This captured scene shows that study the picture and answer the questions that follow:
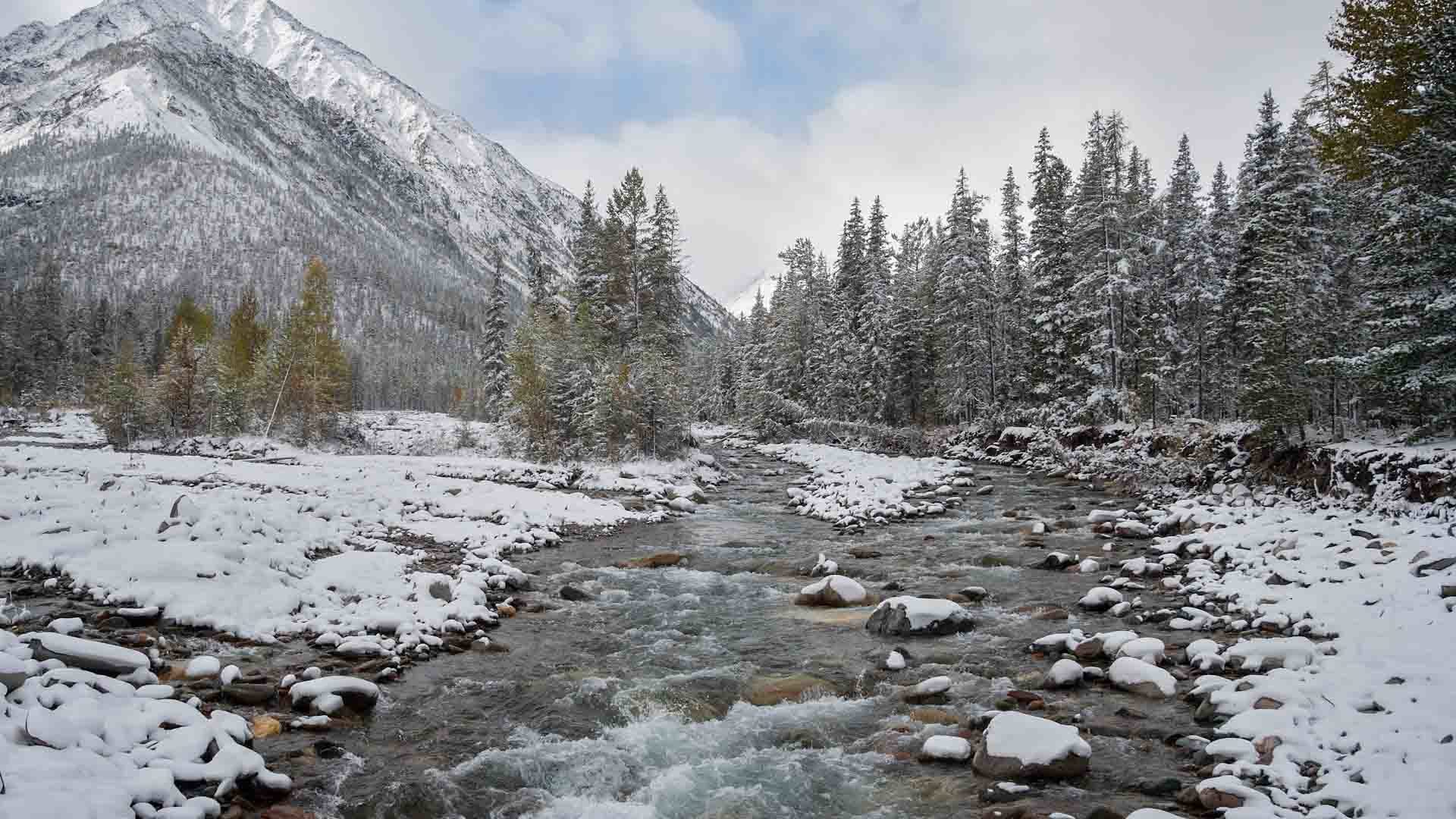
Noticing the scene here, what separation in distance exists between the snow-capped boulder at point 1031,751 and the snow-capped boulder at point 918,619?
382 centimetres

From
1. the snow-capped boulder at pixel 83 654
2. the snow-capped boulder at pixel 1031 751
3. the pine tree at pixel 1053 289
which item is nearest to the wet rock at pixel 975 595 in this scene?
the snow-capped boulder at pixel 1031 751

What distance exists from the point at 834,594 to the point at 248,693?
8.81 m

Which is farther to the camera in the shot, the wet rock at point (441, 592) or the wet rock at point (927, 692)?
the wet rock at point (441, 592)

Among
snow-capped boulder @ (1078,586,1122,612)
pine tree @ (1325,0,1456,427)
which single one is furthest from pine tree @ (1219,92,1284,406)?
snow-capped boulder @ (1078,586,1122,612)

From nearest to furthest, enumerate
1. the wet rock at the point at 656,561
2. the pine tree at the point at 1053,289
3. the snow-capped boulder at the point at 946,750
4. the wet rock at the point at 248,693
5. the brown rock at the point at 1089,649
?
1. the snow-capped boulder at the point at 946,750
2. the wet rock at the point at 248,693
3. the brown rock at the point at 1089,649
4. the wet rock at the point at 656,561
5. the pine tree at the point at 1053,289

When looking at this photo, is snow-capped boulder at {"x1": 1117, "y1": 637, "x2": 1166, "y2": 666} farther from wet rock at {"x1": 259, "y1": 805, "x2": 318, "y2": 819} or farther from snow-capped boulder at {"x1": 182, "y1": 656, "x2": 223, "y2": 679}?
snow-capped boulder at {"x1": 182, "y1": 656, "x2": 223, "y2": 679}

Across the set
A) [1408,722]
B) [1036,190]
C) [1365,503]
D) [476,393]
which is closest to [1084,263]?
[1036,190]

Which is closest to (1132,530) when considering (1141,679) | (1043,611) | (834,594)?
(1043,611)

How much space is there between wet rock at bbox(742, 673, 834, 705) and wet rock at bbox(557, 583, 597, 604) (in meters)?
4.70

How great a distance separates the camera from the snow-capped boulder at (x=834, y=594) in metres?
12.7

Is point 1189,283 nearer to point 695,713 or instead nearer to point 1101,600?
point 1101,600

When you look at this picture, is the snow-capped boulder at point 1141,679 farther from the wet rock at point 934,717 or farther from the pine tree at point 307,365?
the pine tree at point 307,365

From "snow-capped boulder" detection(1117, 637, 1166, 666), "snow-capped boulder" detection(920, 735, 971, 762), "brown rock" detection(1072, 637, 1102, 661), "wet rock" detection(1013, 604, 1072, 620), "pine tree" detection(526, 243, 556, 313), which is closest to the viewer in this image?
"snow-capped boulder" detection(920, 735, 971, 762)

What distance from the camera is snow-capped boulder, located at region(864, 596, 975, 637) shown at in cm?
1088
